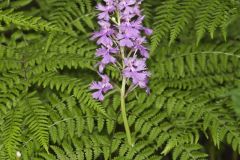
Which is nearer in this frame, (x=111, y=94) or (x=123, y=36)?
(x=123, y=36)

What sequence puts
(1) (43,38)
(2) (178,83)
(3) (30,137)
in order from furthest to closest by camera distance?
(1) (43,38)
(2) (178,83)
(3) (30,137)

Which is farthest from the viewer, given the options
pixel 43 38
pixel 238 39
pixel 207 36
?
pixel 207 36

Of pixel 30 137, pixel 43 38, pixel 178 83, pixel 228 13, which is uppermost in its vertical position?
pixel 228 13

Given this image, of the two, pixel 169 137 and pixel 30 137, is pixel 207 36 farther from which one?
pixel 30 137

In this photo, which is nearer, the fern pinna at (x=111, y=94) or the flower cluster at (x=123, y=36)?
the flower cluster at (x=123, y=36)

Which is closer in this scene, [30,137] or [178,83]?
[30,137]

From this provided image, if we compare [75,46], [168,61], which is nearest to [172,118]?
[168,61]

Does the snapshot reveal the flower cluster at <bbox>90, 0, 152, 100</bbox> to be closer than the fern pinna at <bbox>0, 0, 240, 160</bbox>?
Yes

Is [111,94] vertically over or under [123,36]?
under
